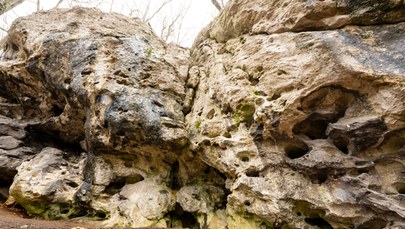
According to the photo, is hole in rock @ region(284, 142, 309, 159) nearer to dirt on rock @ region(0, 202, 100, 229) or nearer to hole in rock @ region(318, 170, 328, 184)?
hole in rock @ region(318, 170, 328, 184)

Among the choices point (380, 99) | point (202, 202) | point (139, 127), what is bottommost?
point (202, 202)

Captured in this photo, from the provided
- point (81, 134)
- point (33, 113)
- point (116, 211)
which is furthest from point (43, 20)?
point (116, 211)

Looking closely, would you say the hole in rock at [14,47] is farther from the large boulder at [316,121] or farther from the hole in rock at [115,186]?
the large boulder at [316,121]

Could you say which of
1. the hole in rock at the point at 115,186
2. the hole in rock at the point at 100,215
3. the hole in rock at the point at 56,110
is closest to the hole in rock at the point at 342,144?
the hole in rock at the point at 115,186

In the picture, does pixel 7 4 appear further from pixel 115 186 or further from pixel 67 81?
pixel 115 186

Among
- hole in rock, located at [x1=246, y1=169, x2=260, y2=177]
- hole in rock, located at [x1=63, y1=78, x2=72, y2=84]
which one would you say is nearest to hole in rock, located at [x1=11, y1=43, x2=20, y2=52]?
hole in rock, located at [x1=63, y1=78, x2=72, y2=84]

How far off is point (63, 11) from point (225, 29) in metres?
5.43

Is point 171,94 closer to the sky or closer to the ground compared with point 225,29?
closer to the ground

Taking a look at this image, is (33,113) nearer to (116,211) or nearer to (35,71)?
(35,71)

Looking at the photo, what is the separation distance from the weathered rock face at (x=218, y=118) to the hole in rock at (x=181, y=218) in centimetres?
3

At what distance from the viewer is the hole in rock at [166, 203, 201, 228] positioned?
6.21 metres

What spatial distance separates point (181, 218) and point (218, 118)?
2.50m

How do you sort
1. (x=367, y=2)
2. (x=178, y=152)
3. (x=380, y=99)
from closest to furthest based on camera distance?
(x=380, y=99)
(x=367, y=2)
(x=178, y=152)

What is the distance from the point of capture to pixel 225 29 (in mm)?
7469
